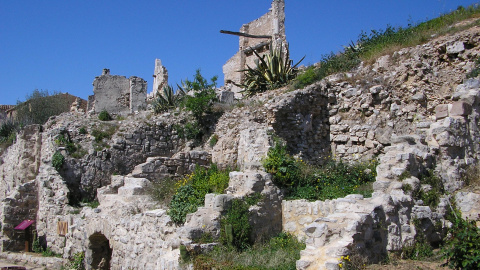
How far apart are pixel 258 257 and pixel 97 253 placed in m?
6.61

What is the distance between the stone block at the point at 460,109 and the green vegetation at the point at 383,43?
4.75 m

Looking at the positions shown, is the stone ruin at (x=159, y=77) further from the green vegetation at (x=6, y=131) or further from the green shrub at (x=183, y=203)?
the green shrub at (x=183, y=203)

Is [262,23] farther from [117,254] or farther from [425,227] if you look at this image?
[425,227]

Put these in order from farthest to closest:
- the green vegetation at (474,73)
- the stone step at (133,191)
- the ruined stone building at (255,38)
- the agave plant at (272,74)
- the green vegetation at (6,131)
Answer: the ruined stone building at (255,38)
the green vegetation at (6,131)
the agave plant at (272,74)
the stone step at (133,191)
the green vegetation at (474,73)

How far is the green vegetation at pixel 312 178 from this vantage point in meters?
10.8

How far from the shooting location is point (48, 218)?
15.8m

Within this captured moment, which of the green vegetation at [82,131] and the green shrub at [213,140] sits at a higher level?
the green vegetation at [82,131]

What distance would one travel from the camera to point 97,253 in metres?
13.4

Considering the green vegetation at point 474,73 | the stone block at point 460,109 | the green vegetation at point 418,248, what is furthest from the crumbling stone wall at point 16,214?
the green vegetation at point 474,73

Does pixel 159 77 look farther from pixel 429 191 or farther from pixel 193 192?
pixel 429 191

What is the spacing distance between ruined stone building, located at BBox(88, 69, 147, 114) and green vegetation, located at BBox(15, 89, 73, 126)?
9062 mm

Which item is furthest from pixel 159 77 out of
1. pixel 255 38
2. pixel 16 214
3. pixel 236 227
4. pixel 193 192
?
pixel 236 227

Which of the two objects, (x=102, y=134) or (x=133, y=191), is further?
(x=102, y=134)

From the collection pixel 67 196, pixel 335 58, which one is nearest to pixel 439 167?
pixel 335 58
